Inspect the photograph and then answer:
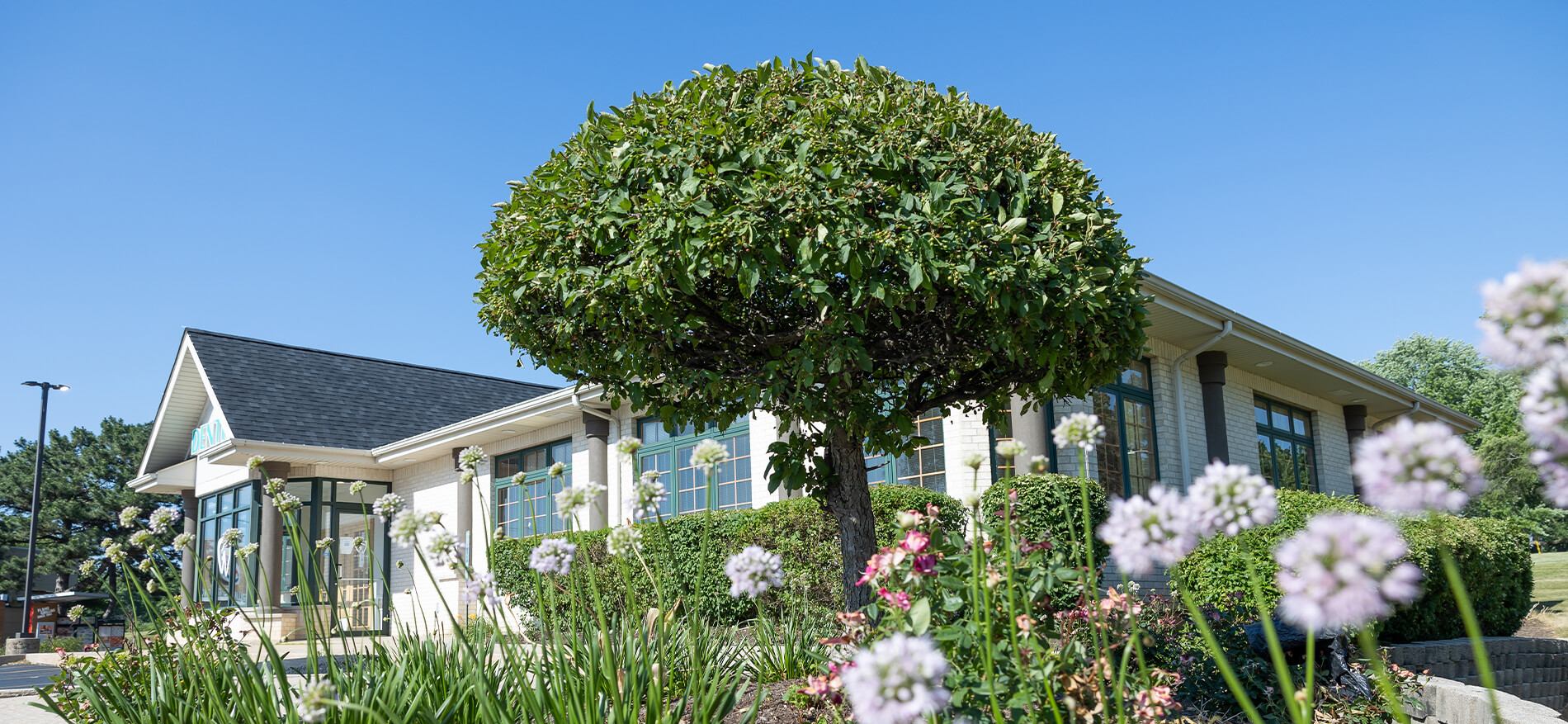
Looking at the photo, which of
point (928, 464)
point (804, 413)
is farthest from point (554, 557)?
point (928, 464)

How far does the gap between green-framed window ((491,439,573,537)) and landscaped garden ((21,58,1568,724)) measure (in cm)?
911

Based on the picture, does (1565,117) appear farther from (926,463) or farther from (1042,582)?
(1042,582)

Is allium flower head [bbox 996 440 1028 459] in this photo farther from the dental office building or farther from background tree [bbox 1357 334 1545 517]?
background tree [bbox 1357 334 1545 517]

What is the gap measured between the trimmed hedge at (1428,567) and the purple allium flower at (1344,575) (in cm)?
476

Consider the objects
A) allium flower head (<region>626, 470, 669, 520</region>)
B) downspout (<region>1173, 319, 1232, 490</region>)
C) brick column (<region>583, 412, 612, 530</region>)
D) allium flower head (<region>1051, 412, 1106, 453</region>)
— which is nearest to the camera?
allium flower head (<region>1051, 412, 1106, 453</region>)

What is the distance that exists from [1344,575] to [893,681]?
2.08 feet

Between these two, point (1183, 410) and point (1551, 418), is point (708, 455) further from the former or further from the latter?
point (1183, 410)

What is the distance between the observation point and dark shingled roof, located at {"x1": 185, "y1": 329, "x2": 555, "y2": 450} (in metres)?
17.7

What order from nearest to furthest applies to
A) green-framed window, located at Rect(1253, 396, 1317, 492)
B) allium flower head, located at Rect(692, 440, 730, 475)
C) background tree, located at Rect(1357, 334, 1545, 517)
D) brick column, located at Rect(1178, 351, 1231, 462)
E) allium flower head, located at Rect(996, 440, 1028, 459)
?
allium flower head, located at Rect(996, 440, 1028, 459), allium flower head, located at Rect(692, 440, 730, 475), brick column, located at Rect(1178, 351, 1231, 462), green-framed window, located at Rect(1253, 396, 1317, 492), background tree, located at Rect(1357, 334, 1545, 517)

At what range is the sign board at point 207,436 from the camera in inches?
740

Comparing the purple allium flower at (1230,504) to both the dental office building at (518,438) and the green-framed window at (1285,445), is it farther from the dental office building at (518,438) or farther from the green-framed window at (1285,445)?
the green-framed window at (1285,445)

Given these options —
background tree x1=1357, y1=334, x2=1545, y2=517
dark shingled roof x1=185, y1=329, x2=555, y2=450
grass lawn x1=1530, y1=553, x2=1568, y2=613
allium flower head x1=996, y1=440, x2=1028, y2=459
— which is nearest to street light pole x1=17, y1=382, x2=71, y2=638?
dark shingled roof x1=185, y1=329, x2=555, y2=450

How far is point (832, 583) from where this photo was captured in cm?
864

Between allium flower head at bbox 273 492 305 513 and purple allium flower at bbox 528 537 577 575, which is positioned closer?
purple allium flower at bbox 528 537 577 575
